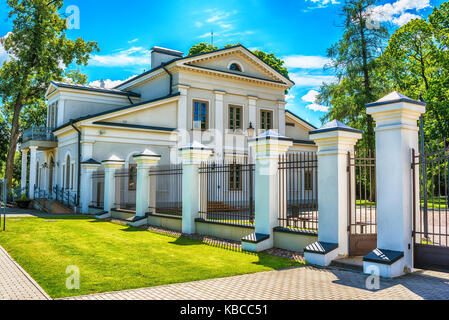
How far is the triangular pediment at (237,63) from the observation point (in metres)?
26.1

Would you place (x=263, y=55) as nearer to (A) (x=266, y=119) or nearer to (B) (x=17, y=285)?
(A) (x=266, y=119)

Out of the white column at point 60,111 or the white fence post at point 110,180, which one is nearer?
the white fence post at point 110,180

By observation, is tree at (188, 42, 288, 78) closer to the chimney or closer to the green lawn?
the chimney

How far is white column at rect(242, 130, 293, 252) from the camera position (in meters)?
10.2

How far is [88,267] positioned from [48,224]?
8408 millimetres

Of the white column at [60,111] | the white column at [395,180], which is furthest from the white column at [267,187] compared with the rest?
the white column at [60,111]

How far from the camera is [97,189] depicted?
→ 839 inches

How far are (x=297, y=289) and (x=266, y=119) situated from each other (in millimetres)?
23655

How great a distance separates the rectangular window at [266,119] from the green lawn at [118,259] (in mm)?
17434

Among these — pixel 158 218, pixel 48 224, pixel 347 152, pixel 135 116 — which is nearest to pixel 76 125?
pixel 135 116

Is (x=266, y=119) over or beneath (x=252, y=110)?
beneath

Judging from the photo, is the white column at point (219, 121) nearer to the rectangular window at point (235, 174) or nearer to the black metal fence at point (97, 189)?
the rectangular window at point (235, 174)

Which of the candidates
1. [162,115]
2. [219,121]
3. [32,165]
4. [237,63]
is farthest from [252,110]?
[32,165]

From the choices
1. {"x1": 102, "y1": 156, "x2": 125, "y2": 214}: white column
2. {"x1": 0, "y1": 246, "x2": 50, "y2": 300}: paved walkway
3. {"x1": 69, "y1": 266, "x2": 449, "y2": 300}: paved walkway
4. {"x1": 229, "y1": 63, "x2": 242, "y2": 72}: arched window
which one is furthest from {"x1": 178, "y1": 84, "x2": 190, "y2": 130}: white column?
{"x1": 69, "y1": 266, "x2": 449, "y2": 300}: paved walkway
